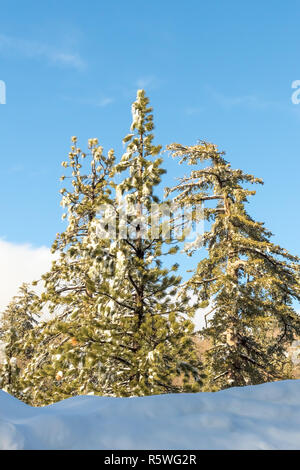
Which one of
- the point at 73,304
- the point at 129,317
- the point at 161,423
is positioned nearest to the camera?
the point at 161,423

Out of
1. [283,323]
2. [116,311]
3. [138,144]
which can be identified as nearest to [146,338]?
[116,311]

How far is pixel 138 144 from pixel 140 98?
3.73 feet

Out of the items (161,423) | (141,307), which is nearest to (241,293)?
(141,307)

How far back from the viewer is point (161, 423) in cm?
330

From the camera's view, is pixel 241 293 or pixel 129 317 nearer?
pixel 129 317

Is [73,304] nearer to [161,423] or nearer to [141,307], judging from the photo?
[141,307]

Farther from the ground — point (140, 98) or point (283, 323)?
point (140, 98)

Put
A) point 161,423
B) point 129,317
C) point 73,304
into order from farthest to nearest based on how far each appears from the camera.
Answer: point 73,304, point 129,317, point 161,423

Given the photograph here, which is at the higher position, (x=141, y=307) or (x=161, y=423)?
(x=141, y=307)

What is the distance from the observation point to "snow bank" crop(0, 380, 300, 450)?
296cm

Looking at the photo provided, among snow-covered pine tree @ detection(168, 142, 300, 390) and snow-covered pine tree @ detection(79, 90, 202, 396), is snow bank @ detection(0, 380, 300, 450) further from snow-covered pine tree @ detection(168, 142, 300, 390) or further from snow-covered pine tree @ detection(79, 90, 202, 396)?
snow-covered pine tree @ detection(168, 142, 300, 390)

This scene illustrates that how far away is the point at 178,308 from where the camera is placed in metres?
8.47

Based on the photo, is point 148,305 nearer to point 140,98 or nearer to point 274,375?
point 140,98

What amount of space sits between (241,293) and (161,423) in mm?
10021
